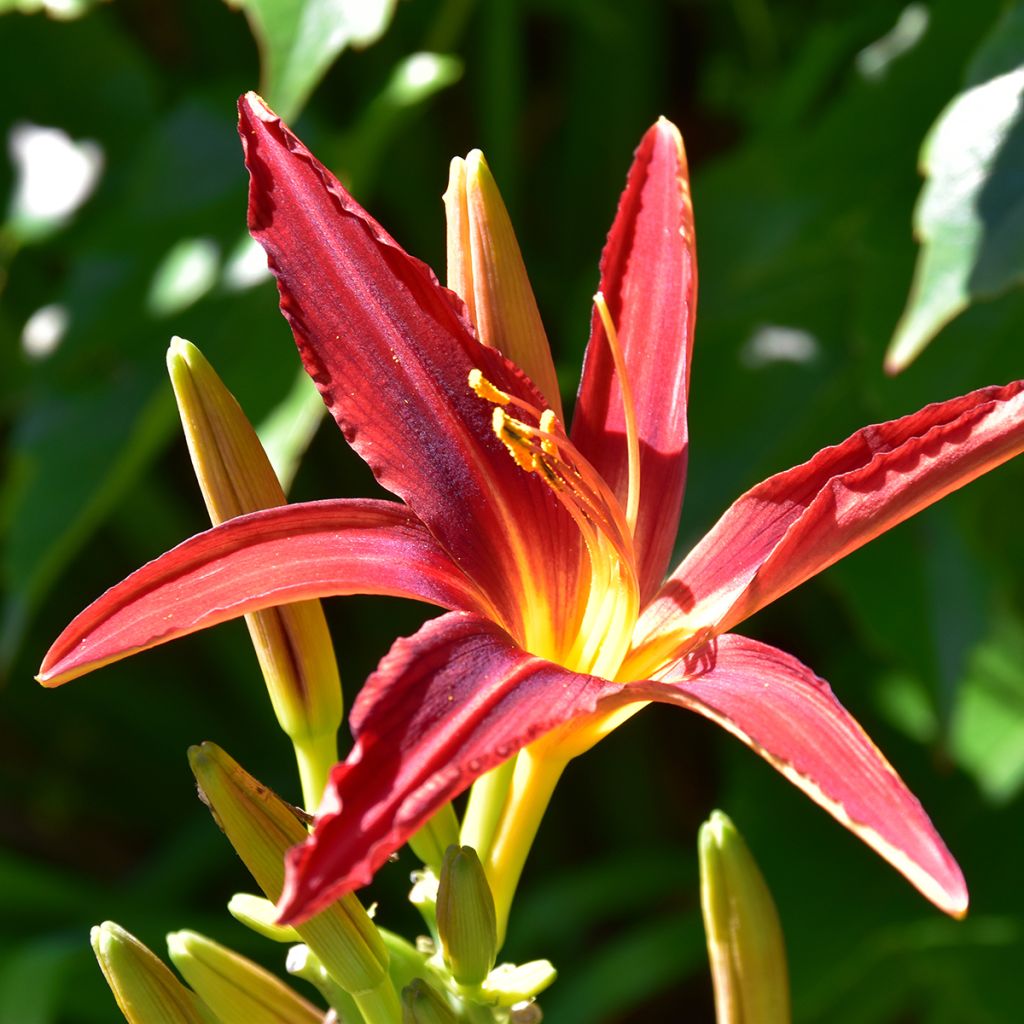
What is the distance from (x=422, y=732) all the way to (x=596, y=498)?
202 millimetres

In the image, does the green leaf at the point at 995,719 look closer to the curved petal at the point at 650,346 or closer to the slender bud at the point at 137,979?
the curved petal at the point at 650,346

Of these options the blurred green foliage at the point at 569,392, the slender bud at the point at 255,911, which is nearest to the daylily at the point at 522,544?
the slender bud at the point at 255,911

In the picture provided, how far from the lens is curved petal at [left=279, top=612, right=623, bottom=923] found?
0.51 m

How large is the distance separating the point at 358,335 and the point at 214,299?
56 cm

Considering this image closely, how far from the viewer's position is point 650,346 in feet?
2.57

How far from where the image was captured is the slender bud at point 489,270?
0.75 meters

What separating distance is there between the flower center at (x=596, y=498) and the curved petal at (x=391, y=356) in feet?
0.06

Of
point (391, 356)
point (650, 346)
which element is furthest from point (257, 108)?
Result: point (650, 346)

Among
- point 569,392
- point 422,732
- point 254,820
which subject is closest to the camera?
point 422,732

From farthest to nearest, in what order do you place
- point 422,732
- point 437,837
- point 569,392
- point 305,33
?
point 569,392 → point 305,33 → point 437,837 → point 422,732

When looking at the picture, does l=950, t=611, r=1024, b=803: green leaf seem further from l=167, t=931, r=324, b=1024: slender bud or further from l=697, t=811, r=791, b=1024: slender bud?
l=167, t=931, r=324, b=1024: slender bud

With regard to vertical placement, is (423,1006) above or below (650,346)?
below

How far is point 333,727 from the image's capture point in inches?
31.3

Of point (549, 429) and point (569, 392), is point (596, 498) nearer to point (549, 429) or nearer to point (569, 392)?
point (549, 429)
